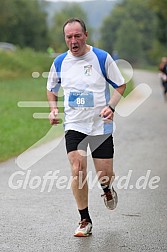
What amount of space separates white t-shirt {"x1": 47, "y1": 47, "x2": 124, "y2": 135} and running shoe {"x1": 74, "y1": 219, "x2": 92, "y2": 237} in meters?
0.87

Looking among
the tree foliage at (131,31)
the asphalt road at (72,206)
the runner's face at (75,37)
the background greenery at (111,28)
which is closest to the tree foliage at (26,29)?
the background greenery at (111,28)

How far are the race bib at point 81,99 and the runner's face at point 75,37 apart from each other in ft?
1.26

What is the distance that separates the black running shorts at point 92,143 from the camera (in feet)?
23.9

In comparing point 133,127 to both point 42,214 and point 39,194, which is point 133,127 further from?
point 42,214

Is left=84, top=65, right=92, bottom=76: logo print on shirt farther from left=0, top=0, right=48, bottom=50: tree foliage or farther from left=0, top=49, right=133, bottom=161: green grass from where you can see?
left=0, top=0, right=48, bottom=50: tree foliage

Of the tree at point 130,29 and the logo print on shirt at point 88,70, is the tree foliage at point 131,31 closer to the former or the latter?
the tree at point 130,29

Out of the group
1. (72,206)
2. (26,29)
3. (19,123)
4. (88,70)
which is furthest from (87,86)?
(26,29)

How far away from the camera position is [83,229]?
7230 mm

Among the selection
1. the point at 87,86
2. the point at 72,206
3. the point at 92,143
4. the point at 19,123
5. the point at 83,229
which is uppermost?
the point at 87,86

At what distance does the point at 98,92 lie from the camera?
7.23m

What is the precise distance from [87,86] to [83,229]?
1.36 metres

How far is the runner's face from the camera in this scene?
711 cm

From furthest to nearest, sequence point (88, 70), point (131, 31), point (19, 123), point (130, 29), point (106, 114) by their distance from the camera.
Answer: point (130, 29) → point (131, 31) → point (19, 123) → point (88, 70) → point (106, 114)

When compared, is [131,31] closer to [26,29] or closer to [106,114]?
[26,29]
